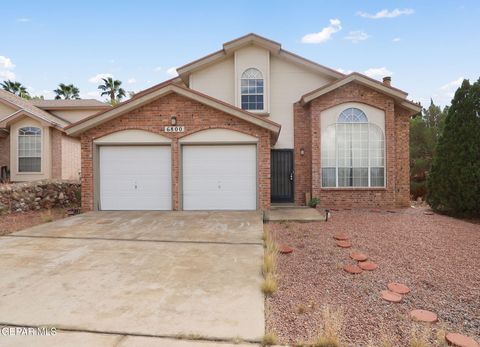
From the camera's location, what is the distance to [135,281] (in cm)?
408

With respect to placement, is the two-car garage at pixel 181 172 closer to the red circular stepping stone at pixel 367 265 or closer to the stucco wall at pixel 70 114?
the red circular stepping stone at pixel 367 265

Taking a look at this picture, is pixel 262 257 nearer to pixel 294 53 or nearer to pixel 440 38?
pixel 294 53

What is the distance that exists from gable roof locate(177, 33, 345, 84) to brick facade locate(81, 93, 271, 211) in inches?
111

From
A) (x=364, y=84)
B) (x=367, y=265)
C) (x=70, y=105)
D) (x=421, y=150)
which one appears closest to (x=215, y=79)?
(x=364, y=84)

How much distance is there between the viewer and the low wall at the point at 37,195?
10.3 meters

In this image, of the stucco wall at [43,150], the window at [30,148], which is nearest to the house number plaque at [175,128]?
the stucco wall at [43,150]

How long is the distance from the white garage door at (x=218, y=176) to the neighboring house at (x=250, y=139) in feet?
0.12

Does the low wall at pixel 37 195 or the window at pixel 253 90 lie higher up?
the window at pixel 253 90

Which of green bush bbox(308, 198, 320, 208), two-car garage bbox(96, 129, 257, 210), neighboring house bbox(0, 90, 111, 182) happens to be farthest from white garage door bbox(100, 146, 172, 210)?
neighboring house bbox(0, 90, 111, 182)

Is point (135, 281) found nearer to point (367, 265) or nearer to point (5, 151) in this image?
point (367, 265)

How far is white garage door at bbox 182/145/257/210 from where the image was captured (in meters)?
10.1

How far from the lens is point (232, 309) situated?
3273mm

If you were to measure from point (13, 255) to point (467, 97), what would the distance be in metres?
12.9

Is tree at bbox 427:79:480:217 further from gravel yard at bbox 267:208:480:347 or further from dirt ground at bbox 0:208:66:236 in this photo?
dirt ground at bbox 0:208:66:236
